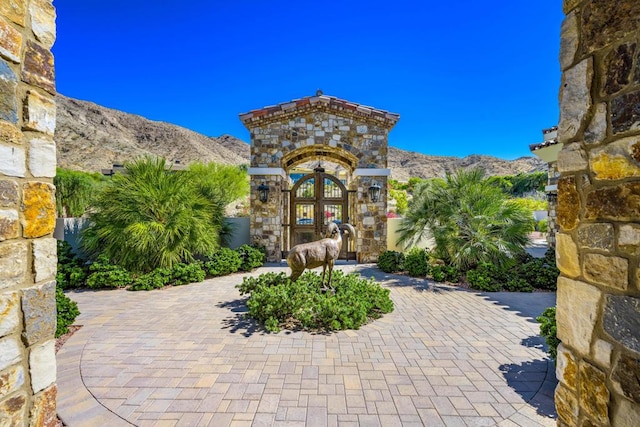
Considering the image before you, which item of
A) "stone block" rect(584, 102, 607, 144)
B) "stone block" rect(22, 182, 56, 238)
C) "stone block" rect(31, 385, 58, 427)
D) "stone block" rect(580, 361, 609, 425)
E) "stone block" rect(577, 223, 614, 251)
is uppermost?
"stone block" rect(584, 102, 607, 144)

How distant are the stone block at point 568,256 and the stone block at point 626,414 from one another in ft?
2.08

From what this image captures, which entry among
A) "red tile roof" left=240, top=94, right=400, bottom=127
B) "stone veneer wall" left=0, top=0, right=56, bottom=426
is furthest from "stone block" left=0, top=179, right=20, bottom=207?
"red tile roof" left=240, top=94, right=400, bottom=127

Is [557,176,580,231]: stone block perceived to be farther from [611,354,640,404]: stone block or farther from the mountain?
the mountain

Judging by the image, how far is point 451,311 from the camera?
17.8 feet

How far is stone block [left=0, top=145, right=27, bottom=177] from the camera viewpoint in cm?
156

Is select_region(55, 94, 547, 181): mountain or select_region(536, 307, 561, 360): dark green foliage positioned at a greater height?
select_region(55, 94, 547, 181): mountain

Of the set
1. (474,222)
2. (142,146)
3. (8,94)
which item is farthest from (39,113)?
(142,146)

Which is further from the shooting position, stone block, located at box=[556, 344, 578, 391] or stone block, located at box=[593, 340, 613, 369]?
stone block, located at box=[556, 344, 578, 391]

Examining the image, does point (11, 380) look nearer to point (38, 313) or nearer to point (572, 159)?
point (38, 313)

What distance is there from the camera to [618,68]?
1442mm

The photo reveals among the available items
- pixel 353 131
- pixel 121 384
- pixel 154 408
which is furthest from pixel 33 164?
pixel 353 131

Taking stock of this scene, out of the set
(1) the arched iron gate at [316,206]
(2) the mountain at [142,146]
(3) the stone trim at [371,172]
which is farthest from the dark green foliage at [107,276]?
(2) the mountain at [142,146]

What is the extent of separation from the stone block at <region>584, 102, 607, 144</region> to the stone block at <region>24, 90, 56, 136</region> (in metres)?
3.09

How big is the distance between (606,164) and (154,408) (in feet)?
12.8
